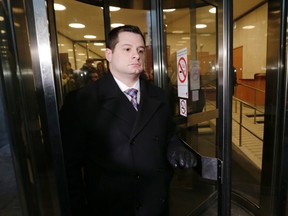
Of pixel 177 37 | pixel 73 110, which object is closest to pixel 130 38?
pixel 73 110

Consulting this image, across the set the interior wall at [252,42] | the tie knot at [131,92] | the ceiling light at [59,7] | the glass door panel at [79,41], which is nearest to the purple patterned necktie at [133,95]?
the tie knot at [131,92]

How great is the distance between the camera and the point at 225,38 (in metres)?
0.83

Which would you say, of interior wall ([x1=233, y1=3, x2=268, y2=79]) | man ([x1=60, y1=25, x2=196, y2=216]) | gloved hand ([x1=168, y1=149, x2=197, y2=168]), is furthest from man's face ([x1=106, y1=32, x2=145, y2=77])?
interior wall ([x1=233, y1=3, x2=268, y2=79])

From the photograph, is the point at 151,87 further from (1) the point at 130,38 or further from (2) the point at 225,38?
(2) the point at 225,38

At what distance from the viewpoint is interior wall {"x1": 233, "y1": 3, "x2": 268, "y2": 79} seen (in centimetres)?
497

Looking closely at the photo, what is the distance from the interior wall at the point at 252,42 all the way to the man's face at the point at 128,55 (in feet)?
14.8

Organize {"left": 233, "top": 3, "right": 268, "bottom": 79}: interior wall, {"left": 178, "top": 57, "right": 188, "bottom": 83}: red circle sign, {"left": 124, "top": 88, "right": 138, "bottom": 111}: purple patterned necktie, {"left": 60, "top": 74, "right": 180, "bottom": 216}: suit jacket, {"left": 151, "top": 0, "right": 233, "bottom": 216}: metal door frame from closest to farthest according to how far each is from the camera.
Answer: {"left": 151, "top": 0, "right": 233, "bottom": 216}: metal door frame → {"left": 60, "top": 74, "right": 180, "bottom": 216}: suit jacket → {"left": 124, "top": 88, "right": 138, "bottom": 111}: purple patterned necktie → {"left": 178, "top": 57, "right": 188, "bottom": 83}: red circle sign → {"left": 233, "top": 3, "right": 268, "bottom": 79}: interior wall

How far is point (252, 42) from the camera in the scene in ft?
18.1

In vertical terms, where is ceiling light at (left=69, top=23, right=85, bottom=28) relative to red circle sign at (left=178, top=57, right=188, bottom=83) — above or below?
above

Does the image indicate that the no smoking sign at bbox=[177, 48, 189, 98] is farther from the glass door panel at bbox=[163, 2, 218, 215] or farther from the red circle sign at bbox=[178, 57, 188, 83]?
the glass door panel at bbox=[163, 2, 218, 215]

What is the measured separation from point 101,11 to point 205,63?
35.9 inches

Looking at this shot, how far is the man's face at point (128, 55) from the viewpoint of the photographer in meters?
1.09

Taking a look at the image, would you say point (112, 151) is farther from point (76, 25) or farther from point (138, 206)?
point (76, 25)

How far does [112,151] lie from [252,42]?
5520 millimetres
